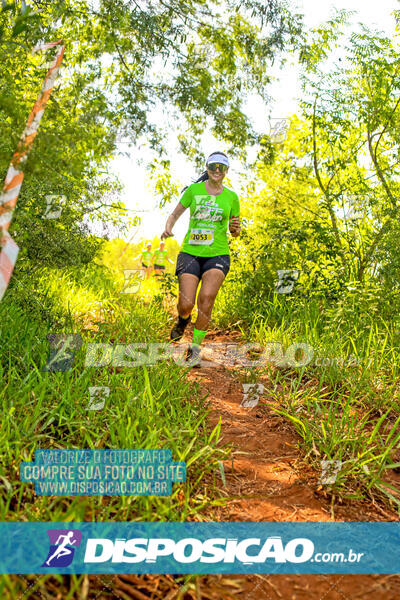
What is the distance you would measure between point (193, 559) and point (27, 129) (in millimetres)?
1713

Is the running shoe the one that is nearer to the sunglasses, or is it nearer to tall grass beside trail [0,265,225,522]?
tall grass beside trail [0,265,225,522]

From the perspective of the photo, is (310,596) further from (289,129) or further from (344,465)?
(289,129)

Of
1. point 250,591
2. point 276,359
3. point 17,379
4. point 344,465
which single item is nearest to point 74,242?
point 17,379

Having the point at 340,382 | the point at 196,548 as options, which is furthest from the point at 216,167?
the point at 196,548

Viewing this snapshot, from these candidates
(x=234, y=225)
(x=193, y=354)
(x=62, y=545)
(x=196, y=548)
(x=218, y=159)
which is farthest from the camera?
(x=234, y=225)

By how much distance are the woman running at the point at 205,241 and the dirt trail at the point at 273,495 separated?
36.0 inches

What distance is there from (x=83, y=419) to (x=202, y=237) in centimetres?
250

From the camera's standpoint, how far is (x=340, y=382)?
3.57m

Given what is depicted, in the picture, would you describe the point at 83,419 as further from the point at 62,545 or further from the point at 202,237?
the point at 202,237

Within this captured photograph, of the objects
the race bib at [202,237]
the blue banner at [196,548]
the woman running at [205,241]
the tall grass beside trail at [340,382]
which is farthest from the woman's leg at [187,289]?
the blue banner at [196,548]

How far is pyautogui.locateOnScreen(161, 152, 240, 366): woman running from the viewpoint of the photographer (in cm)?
446

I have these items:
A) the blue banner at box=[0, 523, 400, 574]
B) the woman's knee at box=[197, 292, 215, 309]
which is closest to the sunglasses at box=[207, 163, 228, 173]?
the woman's knee at box=[197, 292, 215, 309]

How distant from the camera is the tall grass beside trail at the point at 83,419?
6.05 feet

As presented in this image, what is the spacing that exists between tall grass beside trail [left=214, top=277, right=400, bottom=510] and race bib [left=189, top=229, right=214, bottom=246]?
1123 mm
